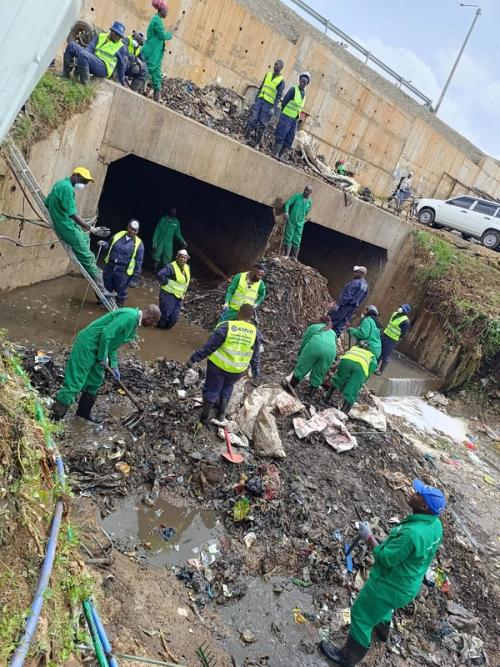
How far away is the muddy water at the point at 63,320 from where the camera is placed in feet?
22.2

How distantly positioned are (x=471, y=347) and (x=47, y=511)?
13020 millimetres

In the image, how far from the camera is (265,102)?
11336mm

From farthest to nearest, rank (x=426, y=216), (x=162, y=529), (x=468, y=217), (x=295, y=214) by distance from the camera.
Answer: (x=426, y=216) < (x=468, y=217) < (x=295, y=214) < (x=162, y=529)

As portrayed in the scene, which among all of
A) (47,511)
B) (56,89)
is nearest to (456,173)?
(56,89)

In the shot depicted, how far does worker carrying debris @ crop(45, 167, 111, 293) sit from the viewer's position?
6.57 metres

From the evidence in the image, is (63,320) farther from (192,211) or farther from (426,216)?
(426,216)

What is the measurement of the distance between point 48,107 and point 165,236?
426cm

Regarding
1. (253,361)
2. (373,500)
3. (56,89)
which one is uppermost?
(56,89)

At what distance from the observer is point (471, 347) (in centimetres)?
Answer: 1352

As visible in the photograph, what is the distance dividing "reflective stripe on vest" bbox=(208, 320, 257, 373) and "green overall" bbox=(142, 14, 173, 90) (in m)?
6.65

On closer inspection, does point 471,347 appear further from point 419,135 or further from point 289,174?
point 419,135

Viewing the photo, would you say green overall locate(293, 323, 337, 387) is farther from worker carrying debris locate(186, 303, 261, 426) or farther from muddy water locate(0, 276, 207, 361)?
muddy water locate(0, 276, 207, 361)

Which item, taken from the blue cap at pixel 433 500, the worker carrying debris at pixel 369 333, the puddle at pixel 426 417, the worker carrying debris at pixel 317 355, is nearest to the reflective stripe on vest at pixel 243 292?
the worker carrying debris at pixel 317 355

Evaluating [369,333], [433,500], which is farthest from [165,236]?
[433,500]
